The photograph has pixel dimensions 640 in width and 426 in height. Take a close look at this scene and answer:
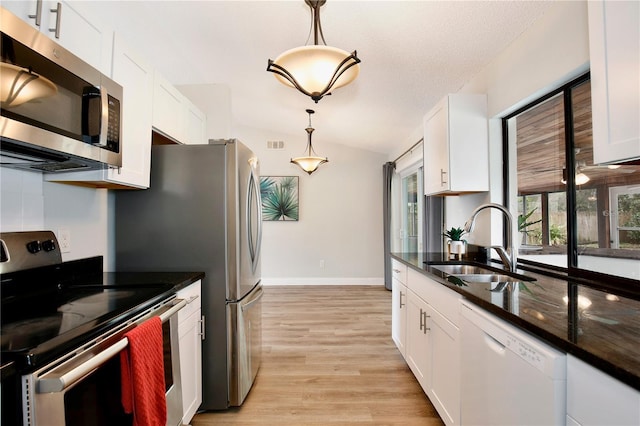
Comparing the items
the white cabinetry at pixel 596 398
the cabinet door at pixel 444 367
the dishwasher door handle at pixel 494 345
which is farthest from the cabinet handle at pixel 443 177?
the white cabinetry at pixel 596 398

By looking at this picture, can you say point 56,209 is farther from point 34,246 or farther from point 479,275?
point 479,275

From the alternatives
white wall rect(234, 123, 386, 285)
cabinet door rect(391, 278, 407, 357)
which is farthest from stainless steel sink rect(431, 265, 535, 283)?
white wall rect(234, 123, 386, 285)

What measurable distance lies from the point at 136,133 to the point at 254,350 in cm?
169

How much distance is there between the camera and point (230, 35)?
8.04ft

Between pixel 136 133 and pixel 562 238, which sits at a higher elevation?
pixel 136 133

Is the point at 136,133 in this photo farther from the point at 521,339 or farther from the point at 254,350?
the point at 521,339

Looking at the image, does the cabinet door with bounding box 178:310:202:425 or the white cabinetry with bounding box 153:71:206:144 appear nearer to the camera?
the cabinet door with bounding box 178:310:202:425

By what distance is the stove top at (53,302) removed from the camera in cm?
83

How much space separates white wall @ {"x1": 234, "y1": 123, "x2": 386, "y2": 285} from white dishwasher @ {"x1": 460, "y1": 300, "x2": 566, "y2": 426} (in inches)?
168

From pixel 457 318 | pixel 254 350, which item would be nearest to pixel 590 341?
pixel 457 318

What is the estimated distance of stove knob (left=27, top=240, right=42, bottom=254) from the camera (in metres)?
1.33

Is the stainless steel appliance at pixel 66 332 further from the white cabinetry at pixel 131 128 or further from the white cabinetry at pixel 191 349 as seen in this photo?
the white cabinetry at pixel 131 128

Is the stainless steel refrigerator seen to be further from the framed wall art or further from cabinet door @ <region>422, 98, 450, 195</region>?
the framed wall art

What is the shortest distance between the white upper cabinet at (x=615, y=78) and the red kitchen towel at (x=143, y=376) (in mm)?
1840
